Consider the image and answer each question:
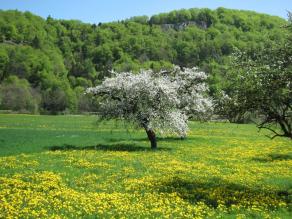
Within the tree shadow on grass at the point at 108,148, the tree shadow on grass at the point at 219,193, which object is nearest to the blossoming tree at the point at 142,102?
the tree shadow on grass at the point at 108,148

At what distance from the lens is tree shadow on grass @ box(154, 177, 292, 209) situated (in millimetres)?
18250

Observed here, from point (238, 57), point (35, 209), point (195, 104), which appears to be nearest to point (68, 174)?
point (35, 209)

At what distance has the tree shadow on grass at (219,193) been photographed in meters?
18.2

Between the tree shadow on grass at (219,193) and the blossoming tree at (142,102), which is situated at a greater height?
the blossoming tree at (142,102)

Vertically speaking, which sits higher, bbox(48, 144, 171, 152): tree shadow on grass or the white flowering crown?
the white flowering crown

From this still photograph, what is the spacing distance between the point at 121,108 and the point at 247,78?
21.4 m

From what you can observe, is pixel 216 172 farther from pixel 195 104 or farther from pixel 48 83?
pixel 48 83

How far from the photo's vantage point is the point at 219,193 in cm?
1972

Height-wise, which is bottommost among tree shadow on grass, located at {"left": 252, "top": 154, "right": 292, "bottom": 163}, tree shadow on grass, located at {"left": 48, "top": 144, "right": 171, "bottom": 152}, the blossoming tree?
tree shadow on grass, located at {"left": 48, "top": 144, "right": 171, "bottom": 152}

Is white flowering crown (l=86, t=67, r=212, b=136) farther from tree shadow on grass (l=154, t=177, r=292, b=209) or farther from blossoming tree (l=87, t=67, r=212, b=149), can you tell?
tree shadow on grass (l=154, t=177, r=292, b=209)

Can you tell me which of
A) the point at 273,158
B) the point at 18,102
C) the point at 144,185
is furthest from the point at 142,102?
the point at 18,102

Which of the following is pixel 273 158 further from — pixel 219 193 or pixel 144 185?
pixel 144 185

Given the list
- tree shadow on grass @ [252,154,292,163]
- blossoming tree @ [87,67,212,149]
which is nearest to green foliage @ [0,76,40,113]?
blossoming tree @ [87,67,212,149]

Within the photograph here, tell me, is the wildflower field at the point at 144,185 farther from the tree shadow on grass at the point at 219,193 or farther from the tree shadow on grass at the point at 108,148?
the tree shadow on grass at the point at 108,148
